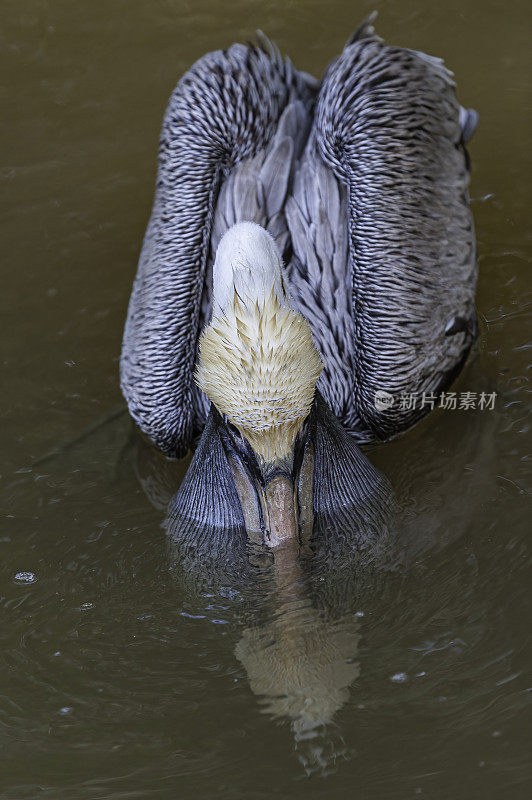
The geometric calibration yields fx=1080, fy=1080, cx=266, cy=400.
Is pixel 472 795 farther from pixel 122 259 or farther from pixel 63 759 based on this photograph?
pixel 122 259

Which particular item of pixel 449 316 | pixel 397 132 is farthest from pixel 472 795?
pixel 397 132

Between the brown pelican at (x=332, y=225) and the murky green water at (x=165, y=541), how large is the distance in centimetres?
43

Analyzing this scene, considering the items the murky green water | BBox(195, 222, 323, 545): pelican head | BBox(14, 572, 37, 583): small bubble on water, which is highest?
BBox(195, 222, 323, 545): pelican head

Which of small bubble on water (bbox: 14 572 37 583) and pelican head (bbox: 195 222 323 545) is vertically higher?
pelican head (bbox: 195 222 323 545)

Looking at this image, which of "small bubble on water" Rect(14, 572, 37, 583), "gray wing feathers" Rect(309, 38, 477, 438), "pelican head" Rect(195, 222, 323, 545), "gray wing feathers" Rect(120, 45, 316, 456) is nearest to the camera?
"pelican head" Rect(195, 222, 323, 545)

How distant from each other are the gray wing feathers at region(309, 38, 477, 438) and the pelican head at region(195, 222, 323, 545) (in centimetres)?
107

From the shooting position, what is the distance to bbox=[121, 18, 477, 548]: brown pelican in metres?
5.82

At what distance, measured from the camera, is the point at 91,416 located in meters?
6.66

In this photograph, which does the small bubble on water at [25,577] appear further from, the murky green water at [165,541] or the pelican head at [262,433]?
the pelican head at [262,433]
